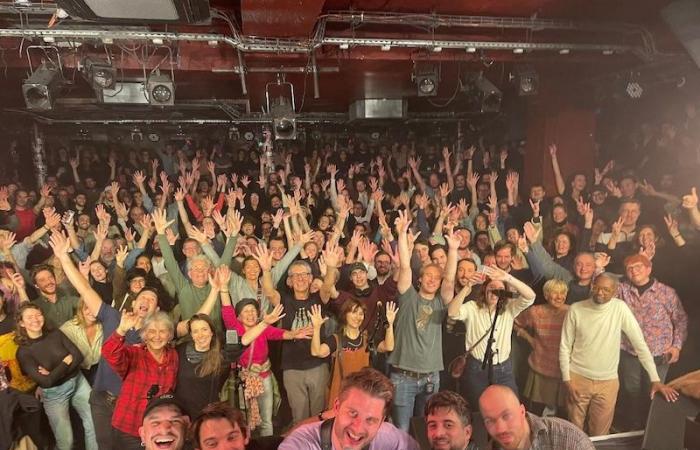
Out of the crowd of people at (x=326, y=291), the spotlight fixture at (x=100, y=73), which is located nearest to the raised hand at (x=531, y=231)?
the crowd of people at (x=326, y=291)

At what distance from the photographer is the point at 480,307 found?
3.45 meters

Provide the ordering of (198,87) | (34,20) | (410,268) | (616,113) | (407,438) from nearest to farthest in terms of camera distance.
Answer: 1. (407,438)
2. (34,20)
3. (410,268)
4. (198,87)
5. (616,113)

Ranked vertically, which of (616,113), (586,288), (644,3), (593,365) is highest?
(644,3)

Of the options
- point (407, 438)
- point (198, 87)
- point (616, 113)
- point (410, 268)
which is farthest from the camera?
point (616, 113)

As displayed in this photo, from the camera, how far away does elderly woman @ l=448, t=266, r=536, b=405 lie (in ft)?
11.2

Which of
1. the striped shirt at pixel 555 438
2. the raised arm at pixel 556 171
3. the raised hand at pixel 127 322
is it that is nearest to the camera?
the striped shirt at pixel 555 438

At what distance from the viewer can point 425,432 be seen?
310 cm

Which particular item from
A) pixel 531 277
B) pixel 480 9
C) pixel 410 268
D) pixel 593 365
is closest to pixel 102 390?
pixel 410 268

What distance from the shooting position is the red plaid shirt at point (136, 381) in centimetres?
298

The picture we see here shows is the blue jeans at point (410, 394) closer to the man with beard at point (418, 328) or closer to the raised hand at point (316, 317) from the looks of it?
the man with beard at point (418, 328)

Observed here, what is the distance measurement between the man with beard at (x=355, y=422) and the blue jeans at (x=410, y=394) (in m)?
0.66

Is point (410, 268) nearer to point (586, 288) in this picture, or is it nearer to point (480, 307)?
point (480, 307)

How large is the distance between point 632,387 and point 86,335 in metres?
3.88

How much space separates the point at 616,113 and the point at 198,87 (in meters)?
3.64
